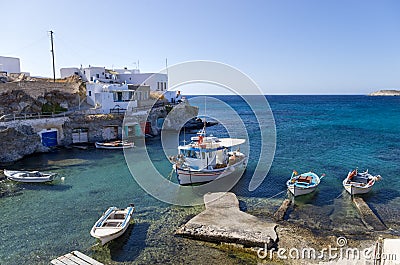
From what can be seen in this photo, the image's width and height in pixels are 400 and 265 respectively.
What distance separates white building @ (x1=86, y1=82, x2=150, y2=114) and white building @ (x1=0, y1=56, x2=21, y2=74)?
22780 mm

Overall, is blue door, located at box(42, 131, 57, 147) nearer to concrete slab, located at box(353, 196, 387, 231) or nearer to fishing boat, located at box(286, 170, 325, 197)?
fishing boat, located at box(286, 170, 325, 197)

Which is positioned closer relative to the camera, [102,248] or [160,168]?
[102,248]

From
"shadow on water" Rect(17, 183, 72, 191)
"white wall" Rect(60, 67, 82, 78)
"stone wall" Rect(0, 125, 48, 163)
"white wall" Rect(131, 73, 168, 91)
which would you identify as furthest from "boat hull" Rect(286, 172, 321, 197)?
"white wall" Rect(60, 67, 82, 78)

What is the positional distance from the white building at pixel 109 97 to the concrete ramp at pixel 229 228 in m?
32.0

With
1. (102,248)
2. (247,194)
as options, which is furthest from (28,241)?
(247,194)

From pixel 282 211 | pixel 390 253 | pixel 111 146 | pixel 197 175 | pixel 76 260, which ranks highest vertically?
pixel 390 253

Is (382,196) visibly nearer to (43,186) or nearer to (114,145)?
(43,186)

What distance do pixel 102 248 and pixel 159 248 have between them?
2761mm

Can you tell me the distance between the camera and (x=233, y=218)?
55.4ft

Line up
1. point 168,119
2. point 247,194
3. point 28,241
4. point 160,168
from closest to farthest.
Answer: point 28,241 → point 247,194 → point 160,168 → point 168,119

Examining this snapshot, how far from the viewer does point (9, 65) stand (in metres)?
59.7

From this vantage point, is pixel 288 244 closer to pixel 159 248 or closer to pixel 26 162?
pixel 159 248

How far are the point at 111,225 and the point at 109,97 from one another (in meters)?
33.3

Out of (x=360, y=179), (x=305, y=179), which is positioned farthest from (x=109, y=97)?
(x=360, y=179)
